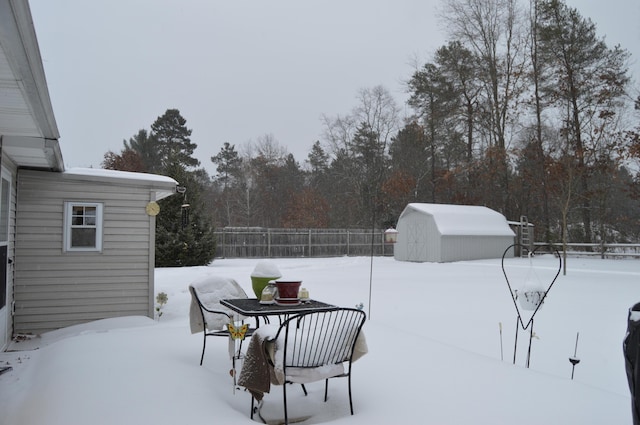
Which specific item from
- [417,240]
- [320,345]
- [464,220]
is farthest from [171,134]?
[320,345]

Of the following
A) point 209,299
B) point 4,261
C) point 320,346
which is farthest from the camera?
point 4,261

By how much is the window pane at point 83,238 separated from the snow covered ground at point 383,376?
1118 mm

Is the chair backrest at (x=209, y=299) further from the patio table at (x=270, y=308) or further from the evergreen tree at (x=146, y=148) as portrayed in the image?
the evergreen tree at (x=146, y=148)

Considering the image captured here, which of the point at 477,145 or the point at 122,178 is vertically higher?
the point at 477,145

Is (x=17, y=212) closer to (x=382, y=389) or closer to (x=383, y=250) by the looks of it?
(x=382, y=389)

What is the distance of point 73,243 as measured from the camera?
646 centimetres

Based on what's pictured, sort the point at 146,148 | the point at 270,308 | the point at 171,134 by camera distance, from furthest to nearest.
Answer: the point at 171,134
the point at 146,148
the point at 270,308

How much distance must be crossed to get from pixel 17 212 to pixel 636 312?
267 inches

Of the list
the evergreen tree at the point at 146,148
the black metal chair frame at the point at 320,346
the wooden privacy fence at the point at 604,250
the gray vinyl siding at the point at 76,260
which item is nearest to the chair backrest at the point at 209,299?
the black metal chair frame at the point at 320,346

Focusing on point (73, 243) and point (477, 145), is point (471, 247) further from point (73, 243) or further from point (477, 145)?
point (73, 243)

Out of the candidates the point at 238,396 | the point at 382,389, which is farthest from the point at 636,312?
the point at 238,396

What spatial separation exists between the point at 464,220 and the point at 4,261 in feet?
51.7

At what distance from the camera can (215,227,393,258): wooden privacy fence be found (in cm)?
1842

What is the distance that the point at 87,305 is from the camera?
21.1 feet
